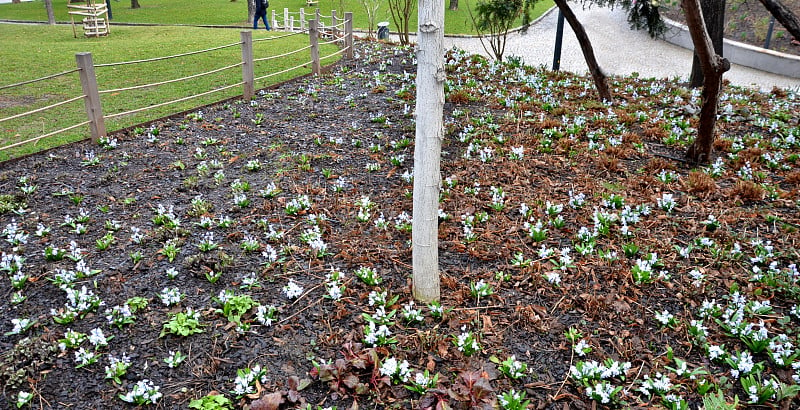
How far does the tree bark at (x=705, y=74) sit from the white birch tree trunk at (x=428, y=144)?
3427 mm

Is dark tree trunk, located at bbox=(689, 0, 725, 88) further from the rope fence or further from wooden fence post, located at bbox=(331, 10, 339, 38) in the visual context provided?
wooden fence post, located at bbox=(331, 10, 339, 38)

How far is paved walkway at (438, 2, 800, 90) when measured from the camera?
1267 cm

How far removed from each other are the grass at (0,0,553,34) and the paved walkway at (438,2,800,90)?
3699 millimetres

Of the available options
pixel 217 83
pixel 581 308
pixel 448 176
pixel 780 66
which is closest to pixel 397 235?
pixel 448 176

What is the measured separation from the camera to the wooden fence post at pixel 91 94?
20.1ft

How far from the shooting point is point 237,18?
87.5ft

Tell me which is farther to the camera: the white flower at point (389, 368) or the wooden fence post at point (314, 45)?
the wooden fence post at point (314, 45)

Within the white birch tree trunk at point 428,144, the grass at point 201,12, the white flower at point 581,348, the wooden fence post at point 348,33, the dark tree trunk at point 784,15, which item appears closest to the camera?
the white birch tree trunk at point 428,144

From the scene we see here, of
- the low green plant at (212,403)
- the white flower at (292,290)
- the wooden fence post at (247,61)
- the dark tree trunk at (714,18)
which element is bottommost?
the low green plant at (212,403)

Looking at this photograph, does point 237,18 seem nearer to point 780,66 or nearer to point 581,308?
point 780,66

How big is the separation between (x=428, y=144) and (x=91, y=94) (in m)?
5.12

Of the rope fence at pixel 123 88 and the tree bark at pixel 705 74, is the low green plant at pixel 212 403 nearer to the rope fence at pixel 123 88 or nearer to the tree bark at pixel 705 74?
the rope fence at pixel 123 88

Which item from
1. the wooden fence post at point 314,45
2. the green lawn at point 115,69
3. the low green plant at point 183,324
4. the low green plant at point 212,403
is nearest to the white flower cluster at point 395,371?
the low green plant at point 212,403

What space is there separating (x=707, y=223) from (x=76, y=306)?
15.5ft
